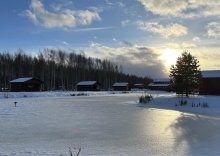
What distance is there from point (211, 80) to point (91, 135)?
40100 millimetres

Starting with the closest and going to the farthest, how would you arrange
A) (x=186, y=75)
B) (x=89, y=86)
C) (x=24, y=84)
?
1. (x=186, y=75)
2. (x=24, y=84)
3. (x=89, y=86)

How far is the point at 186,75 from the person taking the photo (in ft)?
120

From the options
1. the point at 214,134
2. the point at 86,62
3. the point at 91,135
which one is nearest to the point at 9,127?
the point at 91,135

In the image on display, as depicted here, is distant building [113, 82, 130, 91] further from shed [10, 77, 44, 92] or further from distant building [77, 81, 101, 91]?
shed [10, 77, 44, 92]

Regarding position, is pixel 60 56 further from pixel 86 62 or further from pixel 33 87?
pixel 33 87

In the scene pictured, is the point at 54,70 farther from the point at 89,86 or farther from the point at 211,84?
the point at 211,84

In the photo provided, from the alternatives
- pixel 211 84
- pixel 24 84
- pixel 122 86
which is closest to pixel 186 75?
pixel 211 84

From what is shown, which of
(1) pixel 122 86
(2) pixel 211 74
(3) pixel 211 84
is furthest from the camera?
(1) pixel 122 86

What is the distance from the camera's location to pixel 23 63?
104 m

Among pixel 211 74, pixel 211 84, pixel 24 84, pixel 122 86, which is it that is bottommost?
pixel 122 86

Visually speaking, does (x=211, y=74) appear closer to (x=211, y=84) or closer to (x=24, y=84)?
(x=211, y=84)

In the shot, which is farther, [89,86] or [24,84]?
[89,86]

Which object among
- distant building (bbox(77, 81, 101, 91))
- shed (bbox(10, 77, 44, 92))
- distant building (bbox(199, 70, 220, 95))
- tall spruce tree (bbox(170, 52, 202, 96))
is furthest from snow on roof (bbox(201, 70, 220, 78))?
distant building (bbox(77, 81, 101, 91))

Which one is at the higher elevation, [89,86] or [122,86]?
[89,86]
